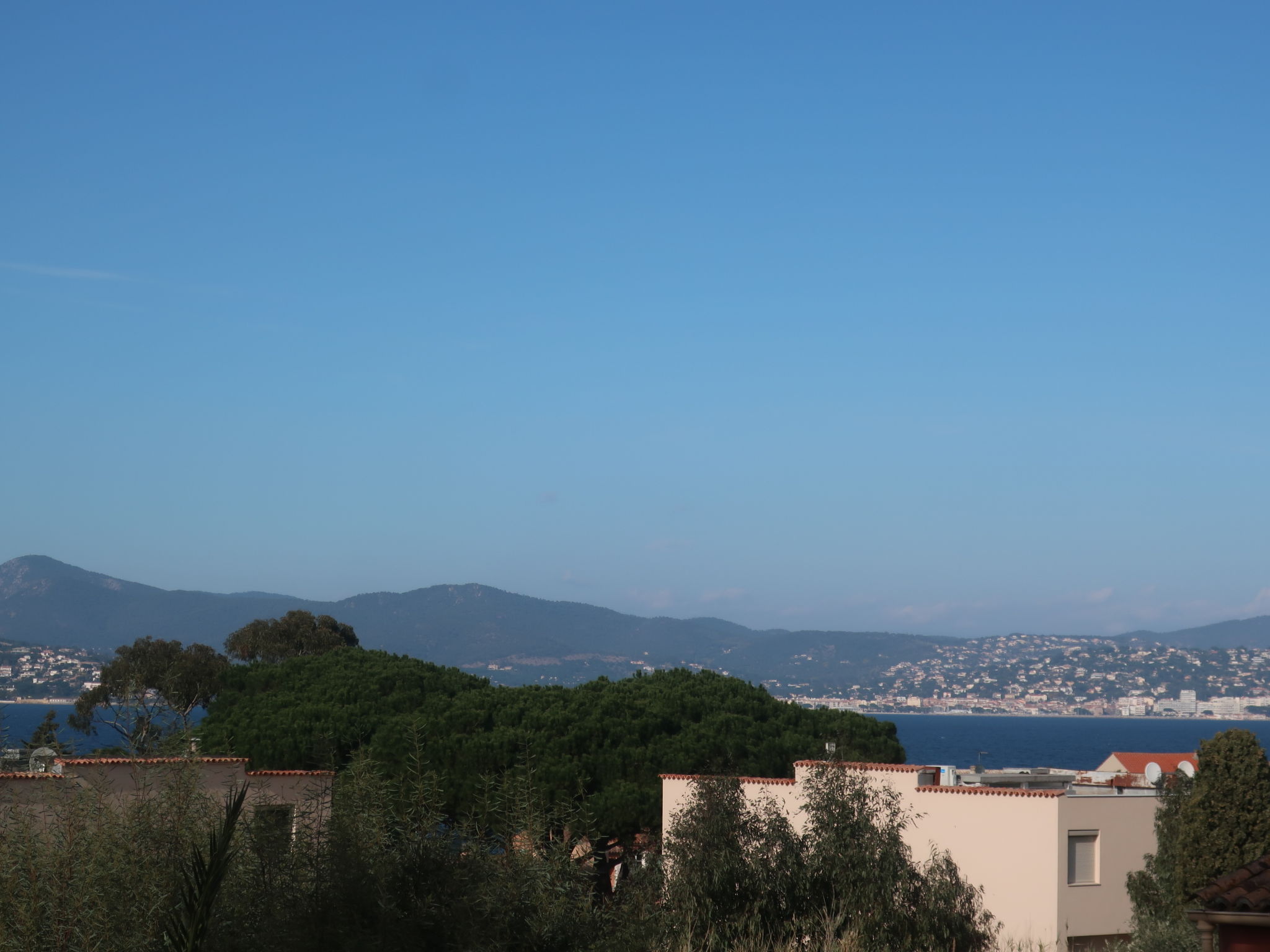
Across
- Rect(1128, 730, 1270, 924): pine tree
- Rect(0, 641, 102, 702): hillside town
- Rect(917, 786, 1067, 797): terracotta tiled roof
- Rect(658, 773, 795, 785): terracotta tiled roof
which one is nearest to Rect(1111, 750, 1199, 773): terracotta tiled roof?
Rect(658, 773, 795, 785): terracotta tiled roof

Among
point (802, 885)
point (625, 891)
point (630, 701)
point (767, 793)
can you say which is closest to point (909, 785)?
point (767, 793)

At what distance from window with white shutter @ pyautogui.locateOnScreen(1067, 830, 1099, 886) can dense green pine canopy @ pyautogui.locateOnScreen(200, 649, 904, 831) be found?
9931 mm

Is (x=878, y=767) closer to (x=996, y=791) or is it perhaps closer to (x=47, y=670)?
(x=996, y=791)

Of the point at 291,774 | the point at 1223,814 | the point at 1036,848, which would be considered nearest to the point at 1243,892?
the point at 1223,814

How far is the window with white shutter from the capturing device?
92.9 ft

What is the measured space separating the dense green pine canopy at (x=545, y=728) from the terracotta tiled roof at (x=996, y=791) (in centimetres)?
686

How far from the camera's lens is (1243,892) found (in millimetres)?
13547

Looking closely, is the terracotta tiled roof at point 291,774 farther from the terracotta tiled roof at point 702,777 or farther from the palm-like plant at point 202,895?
the terracotta tiled roof at point 702,777

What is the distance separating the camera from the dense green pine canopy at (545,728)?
39375 millimetres

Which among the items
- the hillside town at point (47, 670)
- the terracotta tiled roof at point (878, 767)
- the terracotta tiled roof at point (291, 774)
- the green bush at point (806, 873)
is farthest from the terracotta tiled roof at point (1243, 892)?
the hillside town at point (47, 670)

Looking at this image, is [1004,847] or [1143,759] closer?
[1004,847]

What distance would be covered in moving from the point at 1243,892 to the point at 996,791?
15.9 metres

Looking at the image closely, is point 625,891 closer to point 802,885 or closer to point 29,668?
point 802,885

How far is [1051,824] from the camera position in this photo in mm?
28172
